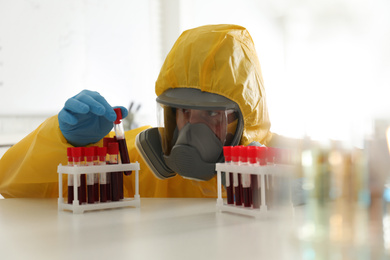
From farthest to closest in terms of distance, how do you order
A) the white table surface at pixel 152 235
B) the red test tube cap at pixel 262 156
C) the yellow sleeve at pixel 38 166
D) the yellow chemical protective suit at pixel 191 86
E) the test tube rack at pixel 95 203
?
the yellow sleeve at pixel 38 166, the yellow chemical protective suit at pixel 191 86, the test tube rack at pixel 95 203, the red test tube cap at pixel 262 156, the white table surface at pixel 152 235

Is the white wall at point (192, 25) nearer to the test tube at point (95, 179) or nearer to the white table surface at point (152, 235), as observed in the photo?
the white table surface at point (152, 235)

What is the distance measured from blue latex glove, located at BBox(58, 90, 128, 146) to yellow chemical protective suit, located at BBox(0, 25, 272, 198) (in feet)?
0.21

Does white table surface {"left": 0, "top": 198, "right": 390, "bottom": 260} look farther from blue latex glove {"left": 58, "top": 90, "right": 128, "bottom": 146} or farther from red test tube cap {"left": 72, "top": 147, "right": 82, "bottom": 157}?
blue latex glove {"left": 58, "top": 90, "right": 128, "bottom": 146}

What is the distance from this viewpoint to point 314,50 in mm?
263

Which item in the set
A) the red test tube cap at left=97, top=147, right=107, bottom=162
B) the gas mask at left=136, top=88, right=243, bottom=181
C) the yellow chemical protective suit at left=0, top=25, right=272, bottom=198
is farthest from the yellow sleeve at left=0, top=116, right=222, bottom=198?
the red test tube cap at left=97, top=147, right=107, bottom=162

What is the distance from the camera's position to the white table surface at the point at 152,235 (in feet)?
1.97

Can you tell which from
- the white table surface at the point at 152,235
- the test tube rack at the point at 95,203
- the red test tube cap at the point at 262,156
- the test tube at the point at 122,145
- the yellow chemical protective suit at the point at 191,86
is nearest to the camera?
the white table surface at the point at 152,235

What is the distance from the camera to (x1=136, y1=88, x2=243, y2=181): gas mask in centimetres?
118

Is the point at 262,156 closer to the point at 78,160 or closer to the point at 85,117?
the point at 78,160

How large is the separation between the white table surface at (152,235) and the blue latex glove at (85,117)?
329 mm

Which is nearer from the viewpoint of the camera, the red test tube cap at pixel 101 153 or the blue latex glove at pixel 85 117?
the red test tube cap at pixel 101 153

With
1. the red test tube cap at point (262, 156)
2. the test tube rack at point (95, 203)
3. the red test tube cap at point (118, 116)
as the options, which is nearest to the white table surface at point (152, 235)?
the test tube rack at point (95, 203)

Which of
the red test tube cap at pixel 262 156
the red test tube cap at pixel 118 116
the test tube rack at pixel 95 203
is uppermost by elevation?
the red test tube cap at pixel 118 116

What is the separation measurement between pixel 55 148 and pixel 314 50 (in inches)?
51.6
